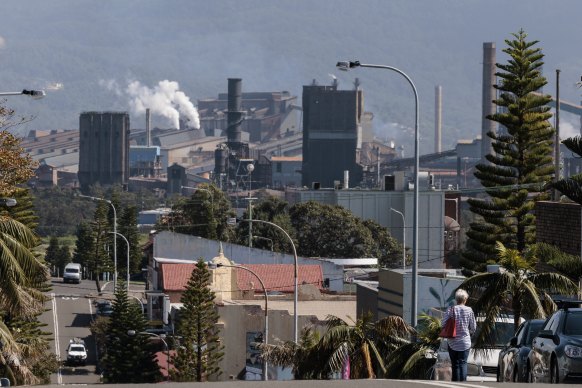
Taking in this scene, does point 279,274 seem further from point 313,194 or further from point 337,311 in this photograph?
point 313,194

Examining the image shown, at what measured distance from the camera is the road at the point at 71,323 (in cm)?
7875

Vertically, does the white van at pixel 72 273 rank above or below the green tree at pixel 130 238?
below

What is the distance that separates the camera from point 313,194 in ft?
513

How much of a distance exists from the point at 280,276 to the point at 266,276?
1.26m

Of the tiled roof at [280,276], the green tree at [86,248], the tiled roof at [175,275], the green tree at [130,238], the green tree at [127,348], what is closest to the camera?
the green tree at [127,348]

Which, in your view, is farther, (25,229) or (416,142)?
(416,142)

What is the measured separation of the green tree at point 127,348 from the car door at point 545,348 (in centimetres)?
4944

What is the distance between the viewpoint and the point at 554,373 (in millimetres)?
24156

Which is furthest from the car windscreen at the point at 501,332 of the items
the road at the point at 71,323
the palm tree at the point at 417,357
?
the road at the point at 71,323

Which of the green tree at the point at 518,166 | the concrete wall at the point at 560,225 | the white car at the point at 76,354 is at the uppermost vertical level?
the green tree at the point at 518,166

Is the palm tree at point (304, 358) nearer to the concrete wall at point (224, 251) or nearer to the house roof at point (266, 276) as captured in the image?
the house roof at point (266, 276)

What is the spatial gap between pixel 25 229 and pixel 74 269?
9788cm

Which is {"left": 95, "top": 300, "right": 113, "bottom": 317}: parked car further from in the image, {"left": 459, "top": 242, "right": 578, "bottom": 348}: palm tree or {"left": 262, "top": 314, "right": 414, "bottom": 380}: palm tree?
{"left": 459, "top": 242, "right": 578, "bottom": 348}: palm tree

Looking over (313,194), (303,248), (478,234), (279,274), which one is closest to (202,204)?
(303,248)
